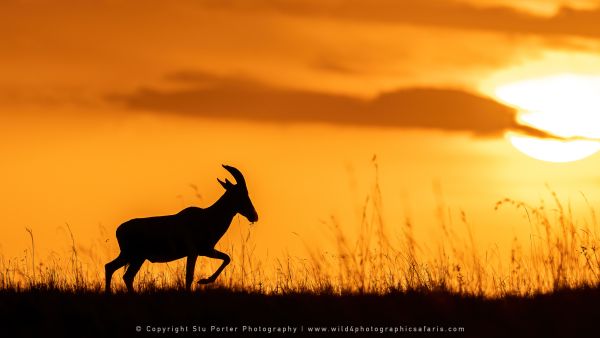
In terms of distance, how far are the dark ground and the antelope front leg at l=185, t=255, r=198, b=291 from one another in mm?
1646

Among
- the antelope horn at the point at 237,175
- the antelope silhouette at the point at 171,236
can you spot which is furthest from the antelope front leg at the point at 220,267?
the antelope horn at the point at 237,175

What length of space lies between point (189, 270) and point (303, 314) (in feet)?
12.8

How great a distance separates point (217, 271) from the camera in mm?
13664

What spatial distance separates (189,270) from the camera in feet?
45.8

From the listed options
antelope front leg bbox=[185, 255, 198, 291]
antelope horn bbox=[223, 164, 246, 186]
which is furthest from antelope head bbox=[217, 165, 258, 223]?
antelope front leg bbox=[185, 255, 198, 291]

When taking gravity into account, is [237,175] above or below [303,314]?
above

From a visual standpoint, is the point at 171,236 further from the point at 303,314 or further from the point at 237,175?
the point at 303,314

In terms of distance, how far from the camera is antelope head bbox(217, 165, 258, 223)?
15.9 metres

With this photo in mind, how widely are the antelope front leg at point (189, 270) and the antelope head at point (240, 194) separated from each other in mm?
1546

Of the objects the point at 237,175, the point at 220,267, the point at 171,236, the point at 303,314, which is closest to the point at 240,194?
the point at 237,175

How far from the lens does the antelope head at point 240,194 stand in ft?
52.1

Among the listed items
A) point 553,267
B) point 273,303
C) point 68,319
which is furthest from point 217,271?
point 553,267

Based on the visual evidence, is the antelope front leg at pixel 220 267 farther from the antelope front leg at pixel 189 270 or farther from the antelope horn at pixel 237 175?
the antelope horn at pixel 237 175

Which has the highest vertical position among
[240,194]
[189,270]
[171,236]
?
[240,194]
